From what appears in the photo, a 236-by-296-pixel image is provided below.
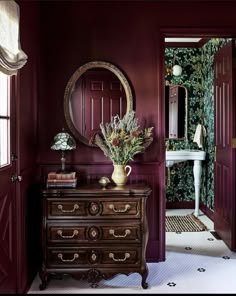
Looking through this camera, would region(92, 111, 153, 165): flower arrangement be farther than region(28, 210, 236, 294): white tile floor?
Yes

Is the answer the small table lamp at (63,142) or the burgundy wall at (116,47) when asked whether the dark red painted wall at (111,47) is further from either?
the small table lamp at (63,142)

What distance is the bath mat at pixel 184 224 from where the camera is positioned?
501 cm

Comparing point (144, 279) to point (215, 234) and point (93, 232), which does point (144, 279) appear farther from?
point (215, 234)

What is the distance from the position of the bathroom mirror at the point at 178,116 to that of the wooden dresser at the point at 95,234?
3.01 meters

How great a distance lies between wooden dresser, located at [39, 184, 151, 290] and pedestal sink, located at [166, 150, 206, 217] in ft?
8.20

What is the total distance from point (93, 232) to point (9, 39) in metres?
1.64

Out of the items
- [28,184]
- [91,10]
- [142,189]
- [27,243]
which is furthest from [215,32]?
[27,243]

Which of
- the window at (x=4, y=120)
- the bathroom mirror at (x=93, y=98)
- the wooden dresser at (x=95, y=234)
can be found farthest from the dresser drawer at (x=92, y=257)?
the bathroom mirror at (x=93, y=98)

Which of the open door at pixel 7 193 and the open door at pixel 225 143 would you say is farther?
the open door at pixel 225 143

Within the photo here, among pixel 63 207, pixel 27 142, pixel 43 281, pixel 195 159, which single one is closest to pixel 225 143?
pixel 195 159

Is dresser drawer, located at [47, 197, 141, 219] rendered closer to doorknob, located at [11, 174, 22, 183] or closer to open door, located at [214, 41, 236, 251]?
doorknob, located at [11, 174, 22, 183]

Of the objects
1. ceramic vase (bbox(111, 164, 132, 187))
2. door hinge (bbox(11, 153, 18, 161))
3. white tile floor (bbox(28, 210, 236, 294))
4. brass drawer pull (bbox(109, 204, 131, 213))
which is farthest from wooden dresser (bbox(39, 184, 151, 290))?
door hinge (bbox(11, 153, 18, 161))

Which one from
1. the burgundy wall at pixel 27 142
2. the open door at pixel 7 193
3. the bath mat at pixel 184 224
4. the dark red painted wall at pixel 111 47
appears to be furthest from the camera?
the bath mat at pixel 184 224

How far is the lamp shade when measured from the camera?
11.3 ft
